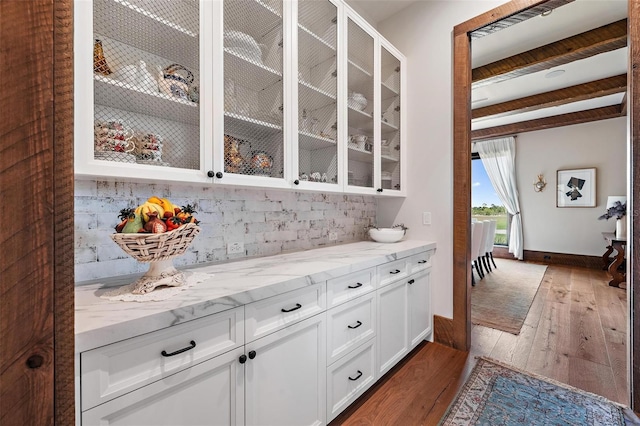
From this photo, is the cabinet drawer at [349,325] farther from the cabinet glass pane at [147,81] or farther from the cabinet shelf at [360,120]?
the cabinet shelf at [360,120]

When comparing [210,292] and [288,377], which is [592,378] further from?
[210,292]

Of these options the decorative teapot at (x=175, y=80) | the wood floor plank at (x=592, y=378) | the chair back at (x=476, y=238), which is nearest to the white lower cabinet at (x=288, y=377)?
the decorative teapot at (x=175, y=80)

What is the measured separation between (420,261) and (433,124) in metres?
1.21

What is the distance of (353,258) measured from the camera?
174 centimetres

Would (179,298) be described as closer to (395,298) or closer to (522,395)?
(395,298)

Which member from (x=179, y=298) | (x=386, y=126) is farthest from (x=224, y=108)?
(x=386, y=126)

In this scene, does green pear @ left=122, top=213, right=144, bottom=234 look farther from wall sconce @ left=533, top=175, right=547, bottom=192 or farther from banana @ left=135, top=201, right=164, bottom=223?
wall sconce @ left=533, top=175, right=547, bottom=192

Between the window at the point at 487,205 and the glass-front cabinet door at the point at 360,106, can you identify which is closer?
the glass-front cabinet door at the point at 360,106

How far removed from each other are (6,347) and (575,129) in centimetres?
793

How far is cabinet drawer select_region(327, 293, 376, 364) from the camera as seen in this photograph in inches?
58.1

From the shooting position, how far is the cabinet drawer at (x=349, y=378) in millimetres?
1479

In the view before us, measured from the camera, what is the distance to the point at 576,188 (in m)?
5.62

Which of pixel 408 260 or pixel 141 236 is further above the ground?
pixel 141 236

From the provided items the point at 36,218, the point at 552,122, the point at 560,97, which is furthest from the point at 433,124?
the point at 552,122
